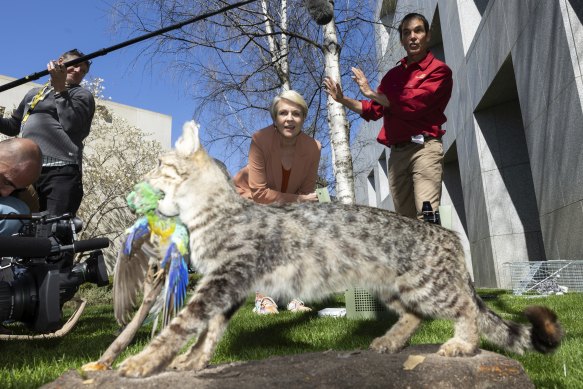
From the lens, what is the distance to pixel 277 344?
3.70 meters

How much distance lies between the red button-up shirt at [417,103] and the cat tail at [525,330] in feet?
5.99

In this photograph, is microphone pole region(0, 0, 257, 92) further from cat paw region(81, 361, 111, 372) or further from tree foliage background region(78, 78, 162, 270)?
tree foliage background region(78, 78, 162, 270)

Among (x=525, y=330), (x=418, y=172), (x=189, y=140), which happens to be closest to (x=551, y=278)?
(x=418, y=172)

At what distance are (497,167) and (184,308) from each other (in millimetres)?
10809

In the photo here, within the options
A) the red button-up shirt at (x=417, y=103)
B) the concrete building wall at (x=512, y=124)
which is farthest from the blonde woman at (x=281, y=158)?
the concrete building wall at (x=512, y=124)

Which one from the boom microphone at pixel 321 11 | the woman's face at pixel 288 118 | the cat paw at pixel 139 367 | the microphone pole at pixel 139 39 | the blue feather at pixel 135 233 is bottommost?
the cat paw at pixel 139 367

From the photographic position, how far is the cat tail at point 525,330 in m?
2.50

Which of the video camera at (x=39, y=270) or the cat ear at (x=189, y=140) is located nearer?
the cat ear at (x=189, y=140)

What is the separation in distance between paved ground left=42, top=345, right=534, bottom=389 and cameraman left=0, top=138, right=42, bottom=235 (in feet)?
6.30

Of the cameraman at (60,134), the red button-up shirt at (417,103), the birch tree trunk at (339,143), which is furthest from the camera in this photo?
the birch tree trunk at (339,143)

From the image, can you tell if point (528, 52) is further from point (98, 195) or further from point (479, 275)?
point (98, 195)

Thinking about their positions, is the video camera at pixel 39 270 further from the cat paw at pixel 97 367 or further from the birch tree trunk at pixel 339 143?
the birch tree trunk at pixel 339 143

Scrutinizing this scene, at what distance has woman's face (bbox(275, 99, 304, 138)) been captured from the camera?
3803mm

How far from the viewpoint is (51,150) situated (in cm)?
462
